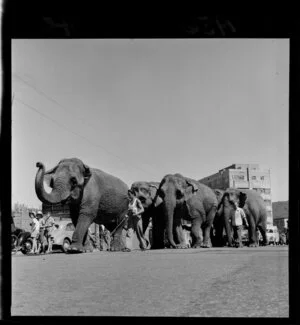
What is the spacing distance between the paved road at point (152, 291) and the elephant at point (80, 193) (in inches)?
140

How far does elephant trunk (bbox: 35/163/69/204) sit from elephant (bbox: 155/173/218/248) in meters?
2.35

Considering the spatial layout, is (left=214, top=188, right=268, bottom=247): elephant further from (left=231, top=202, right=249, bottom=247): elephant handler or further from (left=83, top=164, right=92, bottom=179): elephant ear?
(left=83, top=164, right=92, bottom=179): elephant ear

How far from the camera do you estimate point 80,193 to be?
9.80m

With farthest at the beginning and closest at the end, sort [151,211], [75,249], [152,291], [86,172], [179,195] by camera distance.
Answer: [151,211]
[179,195]
[86,172]
[75,249]
[152,291]

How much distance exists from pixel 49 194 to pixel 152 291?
19.3 feet

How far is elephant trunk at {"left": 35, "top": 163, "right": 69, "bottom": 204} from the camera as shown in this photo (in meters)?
9.34

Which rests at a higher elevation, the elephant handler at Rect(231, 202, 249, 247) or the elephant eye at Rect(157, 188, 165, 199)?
the elephant eye at Rect(157, 188, 165, 199)

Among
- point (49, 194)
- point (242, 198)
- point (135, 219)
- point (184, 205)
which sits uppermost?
point (49, 194)

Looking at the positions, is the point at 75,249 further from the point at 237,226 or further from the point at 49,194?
the point at 237,226

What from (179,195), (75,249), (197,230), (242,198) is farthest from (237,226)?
(75,249)

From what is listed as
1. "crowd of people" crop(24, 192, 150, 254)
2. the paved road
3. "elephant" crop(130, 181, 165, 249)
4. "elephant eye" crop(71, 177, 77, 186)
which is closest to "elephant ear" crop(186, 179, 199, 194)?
Answer: "elephant" crop(130, 181, 165, 249)
